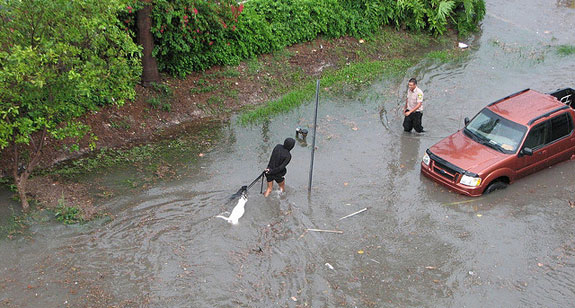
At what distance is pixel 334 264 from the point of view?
30.6 feet

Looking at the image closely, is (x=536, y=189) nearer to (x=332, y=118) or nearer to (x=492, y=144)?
(x=492, y=144)

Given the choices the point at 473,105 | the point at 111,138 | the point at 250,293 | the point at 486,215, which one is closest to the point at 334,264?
the point at 250,293

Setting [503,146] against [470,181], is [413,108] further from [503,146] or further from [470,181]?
[470,181]

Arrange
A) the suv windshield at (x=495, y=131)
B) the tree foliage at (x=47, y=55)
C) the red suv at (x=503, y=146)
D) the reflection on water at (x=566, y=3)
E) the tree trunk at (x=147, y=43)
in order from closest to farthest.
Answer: the tree foliage at (x=47, y=55), the red suv at (x=503, y=146), the suv windshield at (x=495, y=131), the tree trunk at (x=147, y=43), the reflection on water at (x=566, y=3)

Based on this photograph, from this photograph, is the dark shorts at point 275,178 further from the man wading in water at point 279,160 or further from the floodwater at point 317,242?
the floodwater at point 317,242

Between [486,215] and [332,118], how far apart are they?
533cm

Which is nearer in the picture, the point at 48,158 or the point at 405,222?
the point at 405,222

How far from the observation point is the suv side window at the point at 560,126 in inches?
469

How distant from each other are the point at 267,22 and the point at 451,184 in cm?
879

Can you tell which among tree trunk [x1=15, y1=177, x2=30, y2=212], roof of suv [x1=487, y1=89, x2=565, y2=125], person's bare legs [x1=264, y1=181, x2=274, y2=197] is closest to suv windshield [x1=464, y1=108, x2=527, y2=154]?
roof of suv [x1=487, y1=89, x2=565, y2=125]

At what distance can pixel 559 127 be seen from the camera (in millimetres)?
12008

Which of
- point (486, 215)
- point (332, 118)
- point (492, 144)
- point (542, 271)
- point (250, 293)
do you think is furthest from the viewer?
point (332, 118)

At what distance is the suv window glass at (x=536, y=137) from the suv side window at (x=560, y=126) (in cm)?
29

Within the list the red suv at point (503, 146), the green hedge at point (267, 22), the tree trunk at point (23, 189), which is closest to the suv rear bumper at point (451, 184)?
the red suv at point (503, 146)
